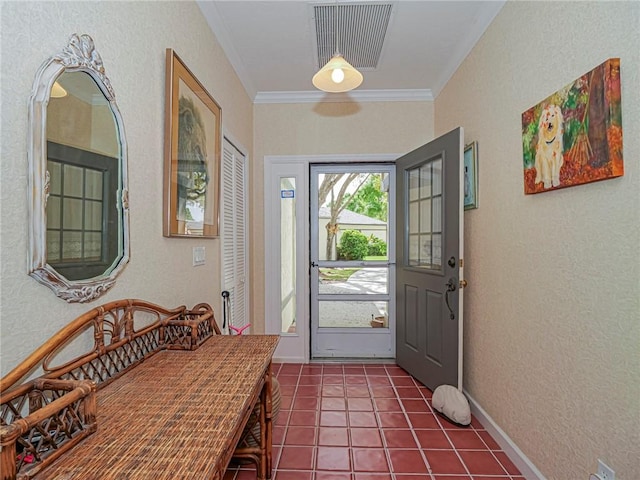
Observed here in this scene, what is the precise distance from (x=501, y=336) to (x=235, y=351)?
1.58 m

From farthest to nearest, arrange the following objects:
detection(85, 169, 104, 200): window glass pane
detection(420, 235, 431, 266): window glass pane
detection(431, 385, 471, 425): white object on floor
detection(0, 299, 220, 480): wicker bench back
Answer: detection(420, 235, 431, 266): window glass pane
detection(431, 385, 471, 425): white object on floor
detection(85, 169, 104, 200): window glass pane
detection(0, 299, 220, 480): wicker bench back

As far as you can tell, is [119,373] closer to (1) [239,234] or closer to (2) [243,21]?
(1) [239,234]

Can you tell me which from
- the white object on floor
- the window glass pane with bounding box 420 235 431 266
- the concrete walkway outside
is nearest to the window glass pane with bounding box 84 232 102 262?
the white object on floor

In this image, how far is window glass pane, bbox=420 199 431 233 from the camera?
3.01 meters

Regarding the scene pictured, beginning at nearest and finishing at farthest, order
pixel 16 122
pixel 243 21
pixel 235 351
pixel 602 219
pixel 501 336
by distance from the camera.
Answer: pixel 16 122 < pixel 602 219 < pixel 235 351 < pixel 501 336 < pixel 243 21

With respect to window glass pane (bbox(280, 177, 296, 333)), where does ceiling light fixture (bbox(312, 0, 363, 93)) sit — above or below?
above

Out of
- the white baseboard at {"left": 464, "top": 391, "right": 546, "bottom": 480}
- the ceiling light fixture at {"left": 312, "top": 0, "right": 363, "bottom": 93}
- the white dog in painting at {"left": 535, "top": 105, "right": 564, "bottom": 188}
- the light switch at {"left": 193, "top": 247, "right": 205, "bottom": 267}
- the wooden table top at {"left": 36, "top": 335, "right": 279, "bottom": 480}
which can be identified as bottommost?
the white baseboard at {"left": 464, "top": 391, "right": 546, "bottom": 480}

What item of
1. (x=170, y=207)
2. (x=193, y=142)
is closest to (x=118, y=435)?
(x=170, y=207)

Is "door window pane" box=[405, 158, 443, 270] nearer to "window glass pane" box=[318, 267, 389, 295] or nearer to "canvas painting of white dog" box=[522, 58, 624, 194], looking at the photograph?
"window glass pane" box=[318, 267, 389, 295]

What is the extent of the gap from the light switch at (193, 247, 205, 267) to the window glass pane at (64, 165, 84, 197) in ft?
3.26

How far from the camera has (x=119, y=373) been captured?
1233mm

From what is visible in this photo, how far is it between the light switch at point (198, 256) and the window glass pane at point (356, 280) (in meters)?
1.73

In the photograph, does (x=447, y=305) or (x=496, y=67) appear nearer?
(x=496, y=67)

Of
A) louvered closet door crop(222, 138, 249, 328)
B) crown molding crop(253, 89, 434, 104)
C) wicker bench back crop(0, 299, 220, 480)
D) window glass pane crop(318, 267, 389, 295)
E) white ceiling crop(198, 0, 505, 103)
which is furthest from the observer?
window glass pane crop(318, 267, 389, 295)
